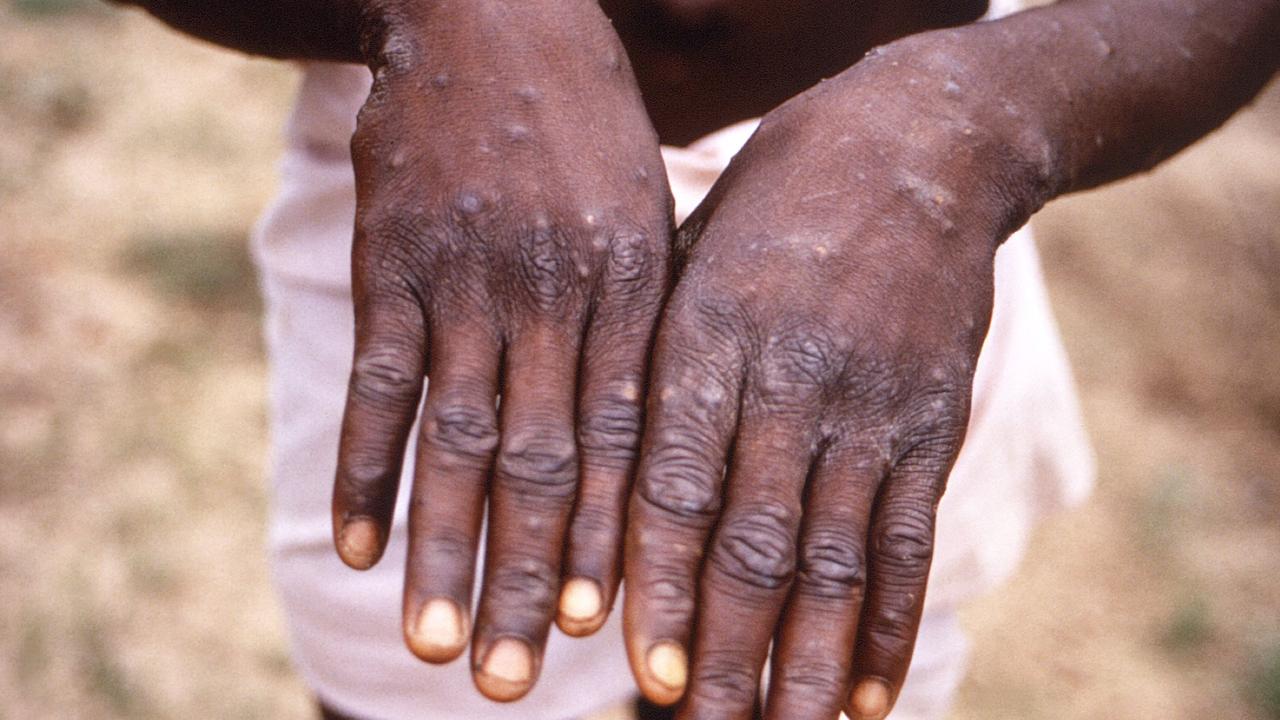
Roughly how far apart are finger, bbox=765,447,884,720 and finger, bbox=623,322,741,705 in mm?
73

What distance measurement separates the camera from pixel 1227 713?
254cm

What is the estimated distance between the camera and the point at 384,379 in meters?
0.82

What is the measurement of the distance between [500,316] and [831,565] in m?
0.31

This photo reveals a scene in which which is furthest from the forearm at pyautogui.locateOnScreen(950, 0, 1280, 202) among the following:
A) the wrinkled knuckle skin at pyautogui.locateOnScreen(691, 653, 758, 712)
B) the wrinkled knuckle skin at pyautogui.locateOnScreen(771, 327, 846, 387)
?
the wrinkled knuckle skin at pyautogui.locateOnScreen(691, 653, 758, 712)

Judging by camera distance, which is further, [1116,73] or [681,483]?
[1116,73]

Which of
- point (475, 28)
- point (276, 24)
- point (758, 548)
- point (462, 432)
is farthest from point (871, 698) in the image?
point (276, 24)

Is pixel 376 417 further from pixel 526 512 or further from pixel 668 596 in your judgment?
pixel 668 596

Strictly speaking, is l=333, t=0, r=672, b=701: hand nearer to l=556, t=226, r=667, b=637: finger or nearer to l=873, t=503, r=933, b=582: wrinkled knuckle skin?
l=556, t=226, r=667, b=637: finger

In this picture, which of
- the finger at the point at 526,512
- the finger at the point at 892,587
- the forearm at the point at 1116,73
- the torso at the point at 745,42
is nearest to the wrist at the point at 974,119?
the forearm at the point at 1116,73

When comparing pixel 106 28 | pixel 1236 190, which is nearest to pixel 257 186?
pixel 106 28

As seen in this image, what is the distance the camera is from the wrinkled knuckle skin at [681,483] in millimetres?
784

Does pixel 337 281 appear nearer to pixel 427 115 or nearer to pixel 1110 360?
pixel 427 115

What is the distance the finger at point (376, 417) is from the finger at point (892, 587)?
1.21 ft

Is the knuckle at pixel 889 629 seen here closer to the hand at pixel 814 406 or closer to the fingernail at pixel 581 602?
the hand at pixel 814 406
